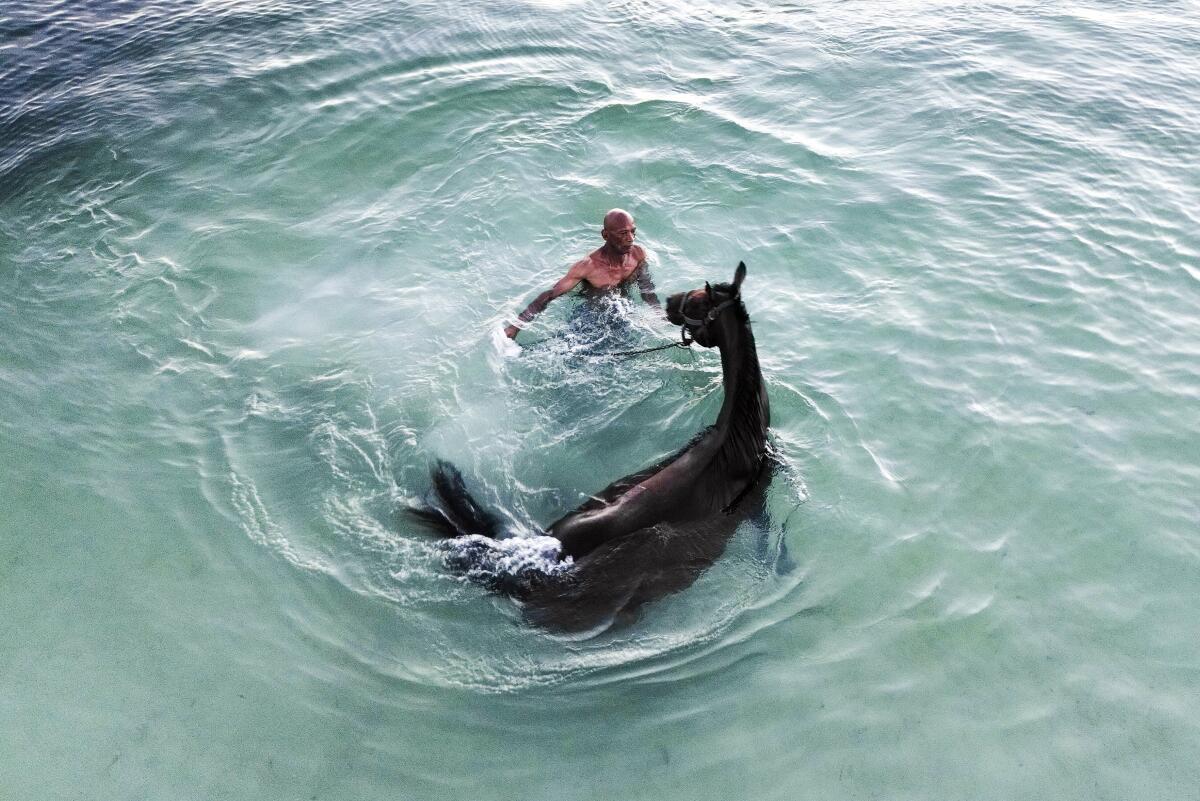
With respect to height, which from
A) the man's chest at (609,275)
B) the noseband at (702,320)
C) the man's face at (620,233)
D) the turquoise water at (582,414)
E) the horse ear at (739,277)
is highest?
the horse ear at (739,277)

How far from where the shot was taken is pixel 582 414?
7516 mm

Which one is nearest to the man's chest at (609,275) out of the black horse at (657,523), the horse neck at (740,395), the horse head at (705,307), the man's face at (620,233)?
the man's face at (620,233)

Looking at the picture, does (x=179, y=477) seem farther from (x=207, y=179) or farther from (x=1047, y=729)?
(x=1047, y=729)

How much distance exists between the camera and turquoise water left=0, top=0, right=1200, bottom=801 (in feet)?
17.2

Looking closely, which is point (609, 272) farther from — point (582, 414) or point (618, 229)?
point (582, 414)

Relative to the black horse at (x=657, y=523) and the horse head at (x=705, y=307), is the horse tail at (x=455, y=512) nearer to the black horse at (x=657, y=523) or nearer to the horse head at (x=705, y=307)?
the black horse at (x=657, y=523)

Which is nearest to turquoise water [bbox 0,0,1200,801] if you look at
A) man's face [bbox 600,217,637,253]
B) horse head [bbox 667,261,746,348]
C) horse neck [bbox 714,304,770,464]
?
horse neck [bbox 714,304,770,464]

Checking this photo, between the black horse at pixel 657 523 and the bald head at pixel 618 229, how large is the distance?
1603 millimetres

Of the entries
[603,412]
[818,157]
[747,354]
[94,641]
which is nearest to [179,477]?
[94,641]

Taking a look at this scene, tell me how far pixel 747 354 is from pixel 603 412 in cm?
206

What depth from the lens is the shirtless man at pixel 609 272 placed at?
7.72 m

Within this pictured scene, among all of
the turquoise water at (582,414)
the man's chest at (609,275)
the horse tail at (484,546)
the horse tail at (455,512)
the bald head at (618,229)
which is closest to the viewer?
the turquoise water at (582,414)

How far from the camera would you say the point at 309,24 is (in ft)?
47.6

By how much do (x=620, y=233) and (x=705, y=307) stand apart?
1.95 meters
